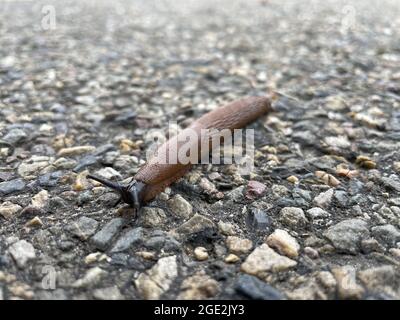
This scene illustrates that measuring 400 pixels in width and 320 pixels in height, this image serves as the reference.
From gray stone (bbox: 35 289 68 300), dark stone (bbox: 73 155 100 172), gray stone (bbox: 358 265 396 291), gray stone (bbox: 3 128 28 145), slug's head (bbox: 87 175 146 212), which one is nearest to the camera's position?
gray stone (bbox: 35 289 68 300)

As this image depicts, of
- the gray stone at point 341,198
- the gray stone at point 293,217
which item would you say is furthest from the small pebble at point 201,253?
the gray stone at point 341,198

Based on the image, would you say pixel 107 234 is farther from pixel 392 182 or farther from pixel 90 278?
pixel 392 182

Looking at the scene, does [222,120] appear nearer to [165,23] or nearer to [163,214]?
[163,214]

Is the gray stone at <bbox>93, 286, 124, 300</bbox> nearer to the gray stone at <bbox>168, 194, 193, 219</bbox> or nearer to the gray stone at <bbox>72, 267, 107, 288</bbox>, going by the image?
the gray stone at <bbox>72, 267, 107, 288</bbox>

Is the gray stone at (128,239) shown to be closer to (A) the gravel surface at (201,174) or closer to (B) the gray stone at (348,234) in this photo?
(A) the gravel surface at (201,174)

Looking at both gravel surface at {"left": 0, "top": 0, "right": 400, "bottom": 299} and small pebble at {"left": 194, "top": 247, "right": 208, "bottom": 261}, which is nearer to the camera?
gravel surface at {"left": 0, "top": 0, "right": 400, "bottom": 299}

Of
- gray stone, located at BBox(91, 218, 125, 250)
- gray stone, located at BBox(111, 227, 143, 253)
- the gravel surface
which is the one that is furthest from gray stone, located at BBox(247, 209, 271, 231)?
gray stone, located at BBox(91, 218, 125, 250)

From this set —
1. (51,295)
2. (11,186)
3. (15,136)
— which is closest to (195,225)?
(51,295)
